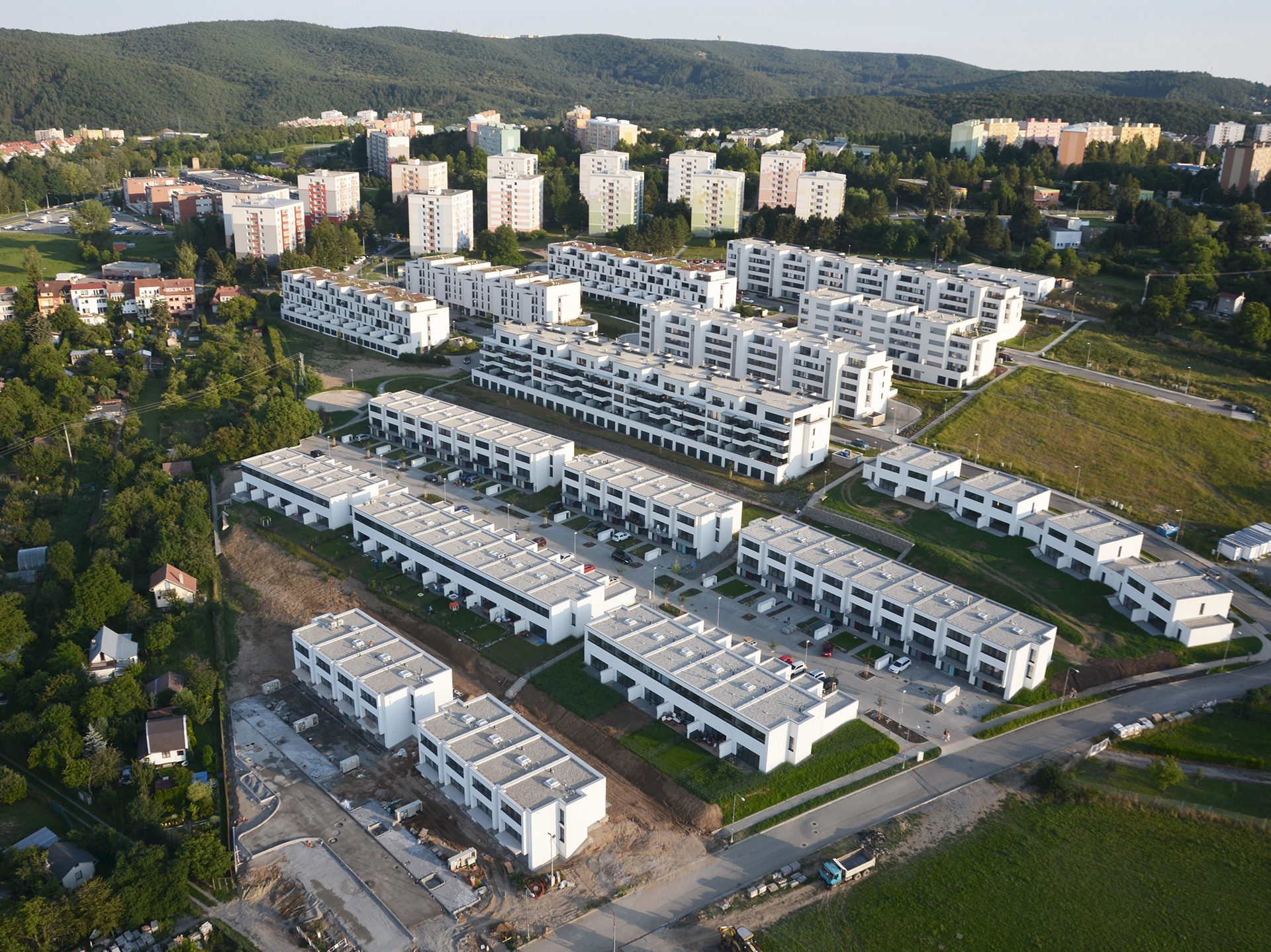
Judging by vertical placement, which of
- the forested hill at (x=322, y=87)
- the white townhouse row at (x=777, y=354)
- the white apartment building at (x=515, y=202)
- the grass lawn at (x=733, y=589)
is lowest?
the grass lawn at (x=733, y=589)

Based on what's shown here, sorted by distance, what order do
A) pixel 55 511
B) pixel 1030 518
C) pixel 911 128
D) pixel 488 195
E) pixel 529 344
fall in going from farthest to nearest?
1. pixel 911 128
2. pixel 488 195
3. pixel 529 344
4. pixel 55 511
5. pixel 1030 518

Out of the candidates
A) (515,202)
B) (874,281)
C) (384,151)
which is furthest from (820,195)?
(384,151)

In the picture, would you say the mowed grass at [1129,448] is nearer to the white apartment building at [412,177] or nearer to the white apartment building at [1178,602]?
the white apartment building at [1178,602]

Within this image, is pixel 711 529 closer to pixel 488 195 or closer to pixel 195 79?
pixel 488 195

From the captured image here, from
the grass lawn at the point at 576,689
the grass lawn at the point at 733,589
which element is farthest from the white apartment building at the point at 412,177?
the grass lawn at the point at 576,689

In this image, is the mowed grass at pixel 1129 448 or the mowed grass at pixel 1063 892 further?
the mowed grass at pixel 1129 448

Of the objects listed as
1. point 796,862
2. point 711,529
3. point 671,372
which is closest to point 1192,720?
point 796,862

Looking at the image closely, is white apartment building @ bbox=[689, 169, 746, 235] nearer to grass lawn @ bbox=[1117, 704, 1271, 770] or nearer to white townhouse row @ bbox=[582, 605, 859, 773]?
white townhouse row @ bbox=[582, 605, 859, 773]

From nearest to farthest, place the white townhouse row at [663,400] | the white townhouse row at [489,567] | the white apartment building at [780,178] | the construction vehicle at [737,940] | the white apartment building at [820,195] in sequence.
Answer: the construction vehicle at [737,940], the white townhouse row at [489,567], the white townhouse row at [663,400], the white apartment building at [820,195], the white apartment building at [780,178]
